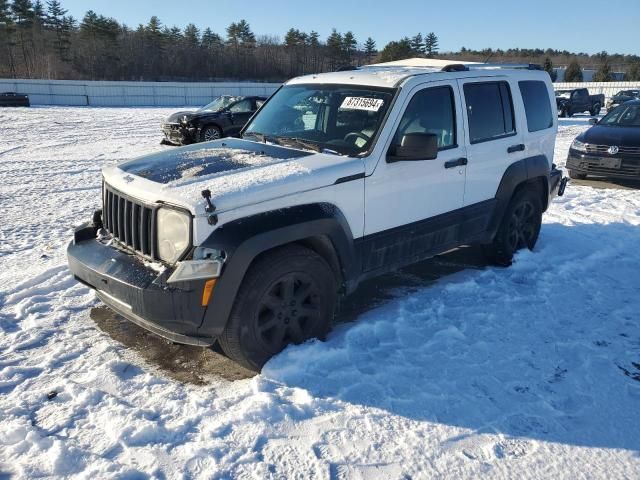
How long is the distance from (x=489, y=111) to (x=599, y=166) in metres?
6.34

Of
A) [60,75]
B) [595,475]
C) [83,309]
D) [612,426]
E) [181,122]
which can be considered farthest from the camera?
[60,75]

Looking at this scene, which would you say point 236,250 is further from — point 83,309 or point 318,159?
point 83,309

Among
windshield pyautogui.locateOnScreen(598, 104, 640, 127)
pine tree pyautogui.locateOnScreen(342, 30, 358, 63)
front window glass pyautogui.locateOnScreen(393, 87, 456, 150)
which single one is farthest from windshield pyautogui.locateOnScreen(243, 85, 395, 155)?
pine tree pyautogui.locateOnScreen(342, 30, 358, 63)

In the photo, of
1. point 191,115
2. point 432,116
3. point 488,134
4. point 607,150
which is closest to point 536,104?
point 488,134

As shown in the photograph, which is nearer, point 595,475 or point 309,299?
point 595,475

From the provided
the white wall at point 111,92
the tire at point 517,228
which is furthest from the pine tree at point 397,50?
the tire at point 517,228

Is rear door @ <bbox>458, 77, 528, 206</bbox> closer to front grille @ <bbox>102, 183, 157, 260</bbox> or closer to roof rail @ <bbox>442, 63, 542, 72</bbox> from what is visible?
roof rail @ <bbox>442, 63, 542, 72</bbox>

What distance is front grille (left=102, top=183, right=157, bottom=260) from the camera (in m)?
3.56

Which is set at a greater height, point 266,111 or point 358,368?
point 266,111

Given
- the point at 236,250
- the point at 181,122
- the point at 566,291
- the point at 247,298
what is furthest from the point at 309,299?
the point at 181,122

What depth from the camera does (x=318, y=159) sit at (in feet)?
13.1

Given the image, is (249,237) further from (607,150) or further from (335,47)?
(335,47)

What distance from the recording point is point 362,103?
439 centimetres

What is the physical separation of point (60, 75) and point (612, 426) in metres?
78.2
